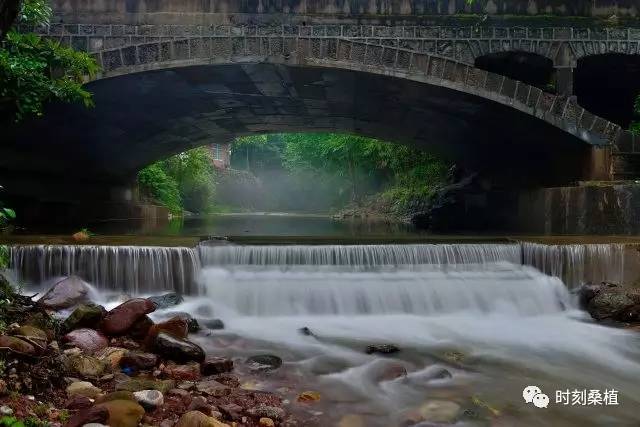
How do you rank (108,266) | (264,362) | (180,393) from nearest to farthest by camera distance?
(180,393), (264,362), (108,266)

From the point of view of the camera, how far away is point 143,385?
4.92 metres

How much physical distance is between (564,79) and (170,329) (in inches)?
515

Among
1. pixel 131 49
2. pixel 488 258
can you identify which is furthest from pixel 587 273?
pixel 131 49

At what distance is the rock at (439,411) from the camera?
506 centimetres

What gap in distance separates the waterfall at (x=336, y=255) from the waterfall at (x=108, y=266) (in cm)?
84

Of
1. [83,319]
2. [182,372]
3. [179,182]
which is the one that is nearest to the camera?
[182,372]

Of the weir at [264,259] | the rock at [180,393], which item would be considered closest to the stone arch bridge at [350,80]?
the weir at [264,259]

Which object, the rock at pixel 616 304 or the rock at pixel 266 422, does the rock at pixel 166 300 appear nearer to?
the rock at pixel 266 422

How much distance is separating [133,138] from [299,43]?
985 centimetres

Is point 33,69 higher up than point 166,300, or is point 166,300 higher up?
point 33,69

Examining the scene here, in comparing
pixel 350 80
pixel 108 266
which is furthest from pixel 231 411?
pixel 350 80

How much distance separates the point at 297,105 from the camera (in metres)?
18.3

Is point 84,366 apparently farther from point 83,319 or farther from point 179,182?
A: point 179,182

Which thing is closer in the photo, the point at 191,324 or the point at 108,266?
the point at 191,324
